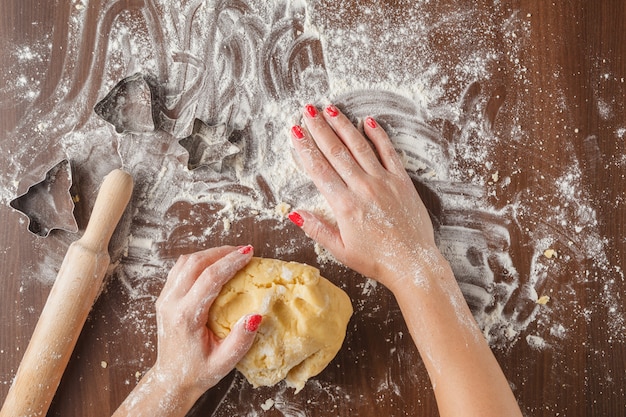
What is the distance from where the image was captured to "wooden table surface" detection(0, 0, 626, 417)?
1.28 m

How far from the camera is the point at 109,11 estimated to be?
1.29 metres

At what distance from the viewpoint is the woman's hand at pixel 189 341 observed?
111 cm

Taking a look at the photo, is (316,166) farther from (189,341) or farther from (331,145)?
(189,341)

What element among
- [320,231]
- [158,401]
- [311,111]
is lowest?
[158,401]

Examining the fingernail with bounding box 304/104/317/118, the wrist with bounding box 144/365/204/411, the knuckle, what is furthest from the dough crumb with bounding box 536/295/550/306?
the wrist with bounding box 144/365/204/411

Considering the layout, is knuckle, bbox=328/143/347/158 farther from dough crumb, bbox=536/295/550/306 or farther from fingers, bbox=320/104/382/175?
dough crumb, bbox=536/295/550/306

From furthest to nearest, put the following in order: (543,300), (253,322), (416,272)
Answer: (543,300) → (416,272) → (253,322)

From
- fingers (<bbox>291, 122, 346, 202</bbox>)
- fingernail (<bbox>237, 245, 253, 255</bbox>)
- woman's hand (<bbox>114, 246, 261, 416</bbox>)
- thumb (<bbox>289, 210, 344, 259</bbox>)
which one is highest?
fingers (<bbox>291, 122, 346, 202</bbox>)

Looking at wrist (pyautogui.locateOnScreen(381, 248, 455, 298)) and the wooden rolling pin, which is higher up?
wrist (pyautogui.locateOnScreen(381, 248, 455, 298))

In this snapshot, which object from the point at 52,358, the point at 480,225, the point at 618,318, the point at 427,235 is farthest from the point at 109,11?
the point at 618,318

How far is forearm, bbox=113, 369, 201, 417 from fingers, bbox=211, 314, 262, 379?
0.33ft

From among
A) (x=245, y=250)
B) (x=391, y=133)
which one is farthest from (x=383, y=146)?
(x=245, y=250)

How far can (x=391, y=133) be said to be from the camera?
1.29 m

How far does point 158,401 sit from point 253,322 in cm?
28
